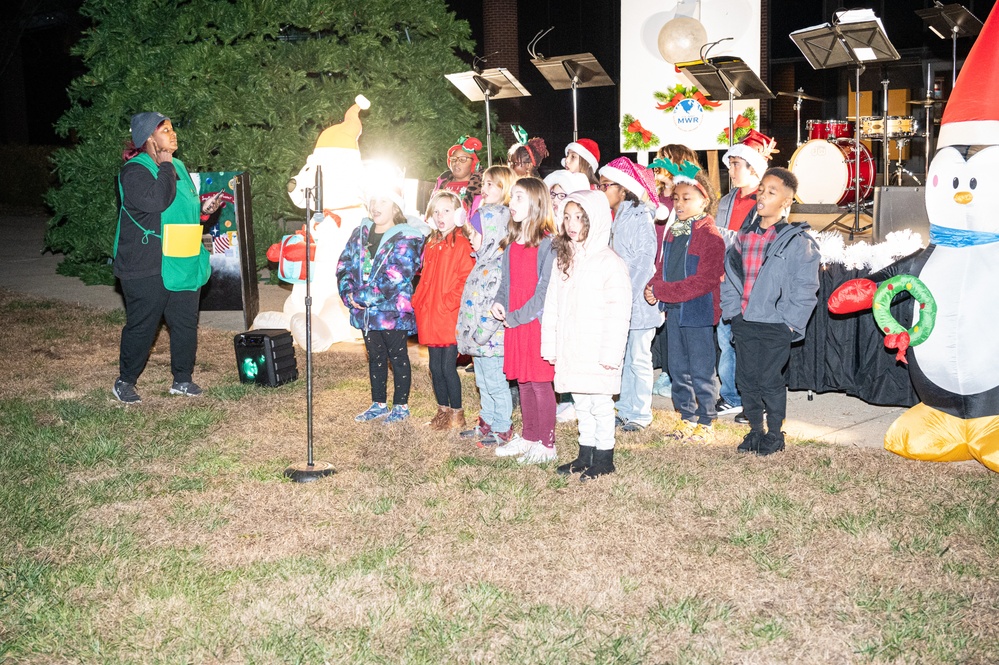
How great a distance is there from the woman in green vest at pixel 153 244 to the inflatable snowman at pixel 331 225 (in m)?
1.71

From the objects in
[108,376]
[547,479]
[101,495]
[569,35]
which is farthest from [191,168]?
[569,35]

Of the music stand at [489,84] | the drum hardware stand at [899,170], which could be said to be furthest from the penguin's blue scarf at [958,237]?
the drum hardware stand at [899,170]

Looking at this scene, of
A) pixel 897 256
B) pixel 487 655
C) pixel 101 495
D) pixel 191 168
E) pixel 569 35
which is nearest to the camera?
pixel 487 655

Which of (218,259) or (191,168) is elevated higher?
(191,168)

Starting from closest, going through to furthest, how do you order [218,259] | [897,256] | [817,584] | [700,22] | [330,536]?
[817,584] < [330,536] < [897,256] < [218,259] < [700,22]

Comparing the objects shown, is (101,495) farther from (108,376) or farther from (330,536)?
(108,376)

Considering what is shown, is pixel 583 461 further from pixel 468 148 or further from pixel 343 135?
pixel 343 135

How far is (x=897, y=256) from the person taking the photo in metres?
6.49

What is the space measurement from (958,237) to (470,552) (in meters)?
3.22

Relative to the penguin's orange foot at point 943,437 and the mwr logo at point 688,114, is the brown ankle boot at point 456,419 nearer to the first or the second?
the penguin's orange foot at point 943,437

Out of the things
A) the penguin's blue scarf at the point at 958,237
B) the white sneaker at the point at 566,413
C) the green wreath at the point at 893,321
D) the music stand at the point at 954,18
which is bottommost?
the white sneaker at the point at 566,413

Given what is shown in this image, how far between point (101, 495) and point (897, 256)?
508 cm

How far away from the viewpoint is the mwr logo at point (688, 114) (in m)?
13.6

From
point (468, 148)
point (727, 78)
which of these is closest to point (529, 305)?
point (468, 148)
